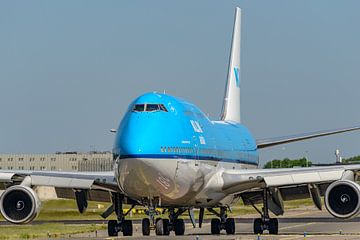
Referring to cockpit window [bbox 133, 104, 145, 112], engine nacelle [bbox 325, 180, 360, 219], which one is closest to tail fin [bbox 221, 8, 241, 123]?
engine nacelle [bbox 325, 180, 360, 219]

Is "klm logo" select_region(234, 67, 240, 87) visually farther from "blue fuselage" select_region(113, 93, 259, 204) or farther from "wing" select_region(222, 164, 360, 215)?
"blue fuselage" select_region(113, 93, 259, 204)

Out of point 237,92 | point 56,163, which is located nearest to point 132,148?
point 237,92

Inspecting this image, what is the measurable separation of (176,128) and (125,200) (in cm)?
559

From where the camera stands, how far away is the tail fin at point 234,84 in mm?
61688

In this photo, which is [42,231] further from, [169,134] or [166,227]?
[169,134]

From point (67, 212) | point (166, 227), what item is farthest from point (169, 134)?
point (67, 212)

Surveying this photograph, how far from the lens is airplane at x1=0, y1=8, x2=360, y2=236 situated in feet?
127

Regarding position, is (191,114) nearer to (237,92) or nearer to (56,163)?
(237,92)

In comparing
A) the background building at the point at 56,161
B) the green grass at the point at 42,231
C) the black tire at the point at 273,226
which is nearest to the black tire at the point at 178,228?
the black tire at the point at 273,226

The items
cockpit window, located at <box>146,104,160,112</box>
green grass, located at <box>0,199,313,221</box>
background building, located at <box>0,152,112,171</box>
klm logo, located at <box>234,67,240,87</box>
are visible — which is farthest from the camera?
background building, located at <box>0,152,112,171</box>

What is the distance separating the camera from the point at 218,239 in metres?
39.5

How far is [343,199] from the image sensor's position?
4194 cm

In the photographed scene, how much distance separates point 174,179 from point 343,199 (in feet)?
22.3

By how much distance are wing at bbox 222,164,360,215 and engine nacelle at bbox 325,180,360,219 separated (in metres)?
0.45
